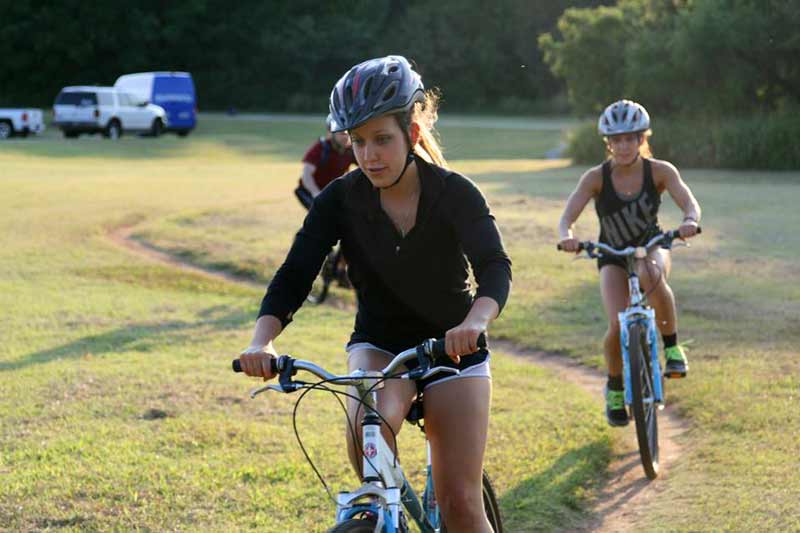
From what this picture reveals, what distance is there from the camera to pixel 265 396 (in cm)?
922

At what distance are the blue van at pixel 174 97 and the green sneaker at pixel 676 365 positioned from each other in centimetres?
4611

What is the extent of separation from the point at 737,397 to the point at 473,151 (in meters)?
36.3

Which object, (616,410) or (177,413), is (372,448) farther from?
(177,413)

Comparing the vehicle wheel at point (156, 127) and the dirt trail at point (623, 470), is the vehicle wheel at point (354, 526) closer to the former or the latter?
the dirt trail at point (623, 470)

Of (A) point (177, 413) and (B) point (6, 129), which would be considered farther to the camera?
(B) point (6, 129)

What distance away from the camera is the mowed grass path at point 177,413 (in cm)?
654

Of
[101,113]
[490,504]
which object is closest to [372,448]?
[490,504]

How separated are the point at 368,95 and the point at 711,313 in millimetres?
9350

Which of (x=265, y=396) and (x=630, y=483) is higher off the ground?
(x=630, y=483)

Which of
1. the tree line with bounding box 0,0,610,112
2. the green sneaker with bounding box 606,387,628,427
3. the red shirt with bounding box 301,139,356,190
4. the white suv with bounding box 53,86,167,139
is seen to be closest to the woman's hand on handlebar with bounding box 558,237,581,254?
the green sneaker with bounding box 606,387,628,427

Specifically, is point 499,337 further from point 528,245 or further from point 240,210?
point 240,210

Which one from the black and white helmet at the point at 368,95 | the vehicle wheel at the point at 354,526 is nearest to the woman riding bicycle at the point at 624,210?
the black and white helmet at the point at 368,95

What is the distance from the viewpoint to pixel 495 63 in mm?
71438

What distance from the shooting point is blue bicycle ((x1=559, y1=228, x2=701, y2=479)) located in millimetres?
7441
